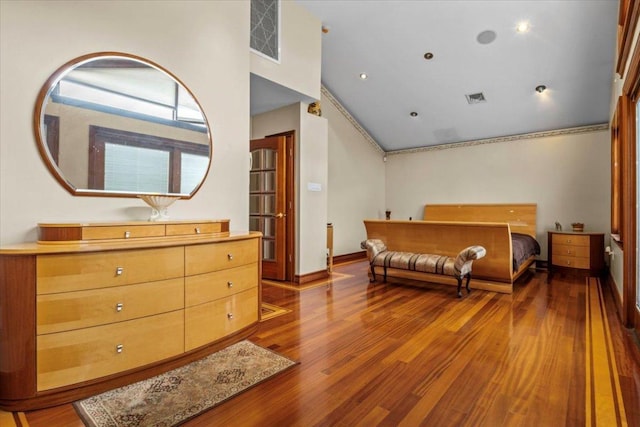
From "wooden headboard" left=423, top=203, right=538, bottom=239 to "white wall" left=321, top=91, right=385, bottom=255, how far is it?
1387 mm

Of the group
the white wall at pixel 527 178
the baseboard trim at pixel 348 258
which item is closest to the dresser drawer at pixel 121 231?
the baseboard trim at pixel 348 258

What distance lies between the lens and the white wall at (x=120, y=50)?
195cm

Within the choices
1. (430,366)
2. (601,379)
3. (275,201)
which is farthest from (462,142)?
(430,366)

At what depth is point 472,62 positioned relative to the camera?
15.8 feet

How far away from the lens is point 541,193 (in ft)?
19.4

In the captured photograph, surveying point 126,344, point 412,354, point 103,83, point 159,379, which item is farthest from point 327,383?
point 103,83

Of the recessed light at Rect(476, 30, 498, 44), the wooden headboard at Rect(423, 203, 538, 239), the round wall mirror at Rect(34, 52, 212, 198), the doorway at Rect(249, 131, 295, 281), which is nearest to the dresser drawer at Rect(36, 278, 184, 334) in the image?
the round wall mirror at Rect(34, 52, 212, 198)

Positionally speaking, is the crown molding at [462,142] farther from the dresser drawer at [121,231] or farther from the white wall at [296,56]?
the dresser drawer at [121,231]

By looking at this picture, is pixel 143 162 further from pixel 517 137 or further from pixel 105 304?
pixel 517 137

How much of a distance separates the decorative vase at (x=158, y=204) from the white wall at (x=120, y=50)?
139mm

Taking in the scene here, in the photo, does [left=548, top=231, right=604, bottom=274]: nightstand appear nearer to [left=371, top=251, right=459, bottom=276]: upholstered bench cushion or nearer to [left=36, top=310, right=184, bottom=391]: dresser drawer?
[left=371, top=251, right=459, bottom=276]: upholstered bench cushion

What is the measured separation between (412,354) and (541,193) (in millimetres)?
5161

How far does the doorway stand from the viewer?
15.3 feet

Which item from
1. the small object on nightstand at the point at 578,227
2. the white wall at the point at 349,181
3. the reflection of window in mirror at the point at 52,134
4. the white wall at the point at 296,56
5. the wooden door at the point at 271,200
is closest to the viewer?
the reflection of window in mirror at the point at 52,134
